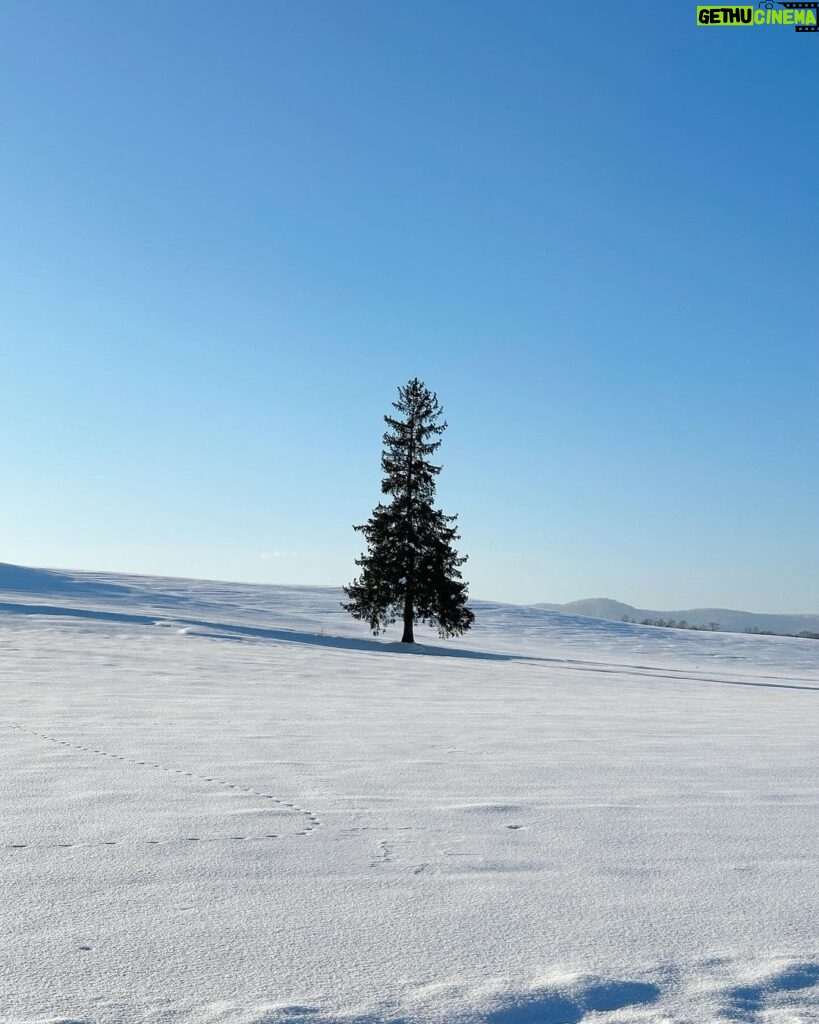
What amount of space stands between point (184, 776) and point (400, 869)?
1986 mm

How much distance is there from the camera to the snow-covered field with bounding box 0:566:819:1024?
2057 millimetres

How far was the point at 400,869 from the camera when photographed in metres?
3.04

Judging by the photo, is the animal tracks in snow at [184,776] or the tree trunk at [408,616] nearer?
the animal tracks in snow at [184,776]

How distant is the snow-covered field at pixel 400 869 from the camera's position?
2.06 m

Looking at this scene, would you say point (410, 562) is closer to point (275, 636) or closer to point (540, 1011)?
point (275, 636)

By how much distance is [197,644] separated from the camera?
20.2 meters

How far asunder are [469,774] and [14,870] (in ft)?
8.87

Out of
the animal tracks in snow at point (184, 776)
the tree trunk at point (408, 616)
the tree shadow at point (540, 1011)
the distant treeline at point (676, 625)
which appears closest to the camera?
the tree shadow at point (540, 1011)

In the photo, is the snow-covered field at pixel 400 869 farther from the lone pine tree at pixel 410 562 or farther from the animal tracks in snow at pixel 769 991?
the lone pine tree at pixel 410 562

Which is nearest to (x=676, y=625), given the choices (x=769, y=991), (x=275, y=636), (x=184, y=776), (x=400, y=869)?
(x=275, y=636)

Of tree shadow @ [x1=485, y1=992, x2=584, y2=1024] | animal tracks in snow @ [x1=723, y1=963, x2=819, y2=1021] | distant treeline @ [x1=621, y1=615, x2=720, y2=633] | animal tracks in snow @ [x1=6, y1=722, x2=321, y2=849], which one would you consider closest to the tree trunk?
distant treeline @ [x1=621, y1=615, x2=720, y2=633]

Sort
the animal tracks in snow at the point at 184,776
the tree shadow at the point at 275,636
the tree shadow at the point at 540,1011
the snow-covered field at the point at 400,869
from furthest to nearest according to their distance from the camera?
the tree shadow at the point at 275,636
the animal tracks in snow at the point at 184,776
the snow-covered field at the point at 400,869
the tree shadow at the point at 540,1011

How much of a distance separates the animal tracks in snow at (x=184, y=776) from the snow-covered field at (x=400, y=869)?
19 millimetres

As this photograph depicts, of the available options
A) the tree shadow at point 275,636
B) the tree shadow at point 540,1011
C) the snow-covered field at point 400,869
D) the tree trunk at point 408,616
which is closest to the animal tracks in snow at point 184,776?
the snow-covered field at point 400,869
